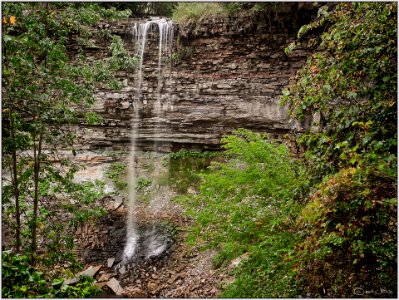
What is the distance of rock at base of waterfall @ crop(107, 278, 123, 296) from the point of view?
630 centimetres

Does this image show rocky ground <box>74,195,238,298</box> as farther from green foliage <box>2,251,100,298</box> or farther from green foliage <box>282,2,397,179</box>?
green foliage <box>282,2,397,179</box>

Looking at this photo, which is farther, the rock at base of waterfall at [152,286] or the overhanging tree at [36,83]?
the rock at base of waterfall at [152,286]

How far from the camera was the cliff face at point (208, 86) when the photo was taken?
12078mm

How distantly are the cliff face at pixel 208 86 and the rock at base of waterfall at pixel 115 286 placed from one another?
22.2ft

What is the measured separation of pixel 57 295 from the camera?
12.6 feet

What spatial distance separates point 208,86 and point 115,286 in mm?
7884

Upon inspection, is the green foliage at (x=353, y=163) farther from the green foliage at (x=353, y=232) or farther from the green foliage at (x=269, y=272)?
the green foliage at (x=269, y=272)

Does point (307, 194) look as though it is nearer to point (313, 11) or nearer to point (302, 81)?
point (302, 81)

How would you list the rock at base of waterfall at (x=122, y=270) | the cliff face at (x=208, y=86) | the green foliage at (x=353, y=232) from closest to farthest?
the green foliage at (x=353, y=232) < the rock at base of waterfall at (x=122, y=270) < the cliff face at (x=208, y=86)

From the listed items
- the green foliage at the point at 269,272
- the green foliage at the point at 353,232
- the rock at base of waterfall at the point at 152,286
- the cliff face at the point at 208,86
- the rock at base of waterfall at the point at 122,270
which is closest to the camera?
the green foliage at the point at 353,232

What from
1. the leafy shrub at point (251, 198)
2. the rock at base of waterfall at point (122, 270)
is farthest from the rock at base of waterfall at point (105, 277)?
the leafy shrub at point (251, 198)

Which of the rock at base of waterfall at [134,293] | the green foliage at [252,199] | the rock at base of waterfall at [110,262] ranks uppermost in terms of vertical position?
the green foliage at [252,199]

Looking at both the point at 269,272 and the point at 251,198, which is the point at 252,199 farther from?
the point at 269,272

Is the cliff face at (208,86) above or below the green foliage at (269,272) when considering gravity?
above
